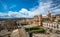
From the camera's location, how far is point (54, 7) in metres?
3.06

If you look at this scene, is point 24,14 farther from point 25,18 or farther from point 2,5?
point 2,5

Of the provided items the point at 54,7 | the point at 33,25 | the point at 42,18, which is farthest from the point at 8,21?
the point at 54,7

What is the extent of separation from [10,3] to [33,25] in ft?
2.60

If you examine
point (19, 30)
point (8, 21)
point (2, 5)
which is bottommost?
point (19, 30)

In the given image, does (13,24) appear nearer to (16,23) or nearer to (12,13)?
(16,23)

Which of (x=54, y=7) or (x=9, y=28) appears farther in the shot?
(x=54, y=7)

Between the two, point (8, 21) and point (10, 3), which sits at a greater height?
point (10, 3)

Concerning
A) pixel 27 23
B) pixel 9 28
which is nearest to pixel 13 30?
pixel 9 28

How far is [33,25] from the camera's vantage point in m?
2.96

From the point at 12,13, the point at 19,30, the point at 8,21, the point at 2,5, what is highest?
the point at 2,5

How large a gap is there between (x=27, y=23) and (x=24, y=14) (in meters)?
0.24

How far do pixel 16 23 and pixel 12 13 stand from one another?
268 mm

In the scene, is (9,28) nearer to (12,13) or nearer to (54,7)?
(12,13)

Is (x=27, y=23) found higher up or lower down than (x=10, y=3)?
lower down
